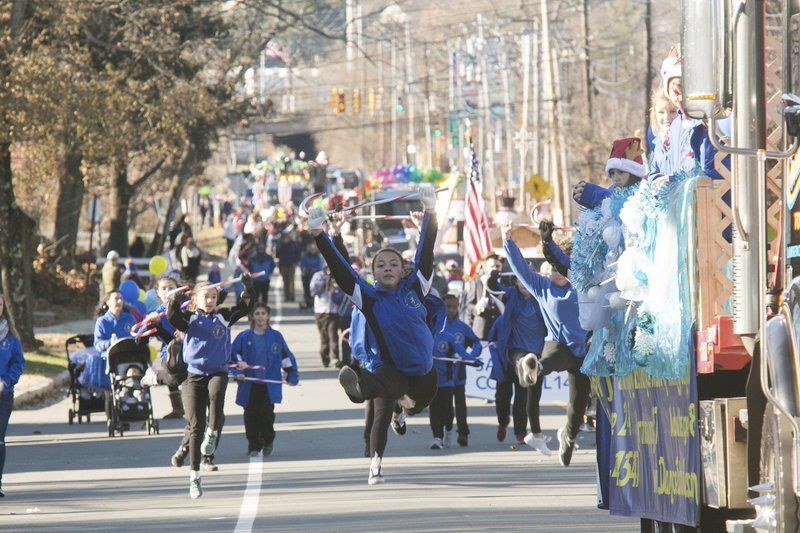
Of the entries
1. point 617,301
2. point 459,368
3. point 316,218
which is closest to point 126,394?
point 459,368

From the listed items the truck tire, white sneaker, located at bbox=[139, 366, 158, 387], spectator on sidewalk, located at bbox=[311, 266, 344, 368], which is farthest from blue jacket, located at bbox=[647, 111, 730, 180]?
spectator on sidewalk, located at bbox=[311, 266, 344, 368]

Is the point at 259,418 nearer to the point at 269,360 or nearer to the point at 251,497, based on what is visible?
the point at 269,360

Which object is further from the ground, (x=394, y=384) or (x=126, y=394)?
(x=394, y=384)

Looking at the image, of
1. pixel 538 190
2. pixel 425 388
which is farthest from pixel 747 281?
pixel 538 190

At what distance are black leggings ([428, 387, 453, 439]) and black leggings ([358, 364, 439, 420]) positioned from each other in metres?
4.26

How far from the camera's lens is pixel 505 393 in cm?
1766

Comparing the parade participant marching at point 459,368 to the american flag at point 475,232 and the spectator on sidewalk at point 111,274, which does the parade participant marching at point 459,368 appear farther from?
the spectator on sidewalk at point 111,274

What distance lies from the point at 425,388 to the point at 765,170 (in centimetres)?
623

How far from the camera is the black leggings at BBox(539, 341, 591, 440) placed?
1334cm

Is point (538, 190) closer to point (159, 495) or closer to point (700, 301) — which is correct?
point (159, 495)

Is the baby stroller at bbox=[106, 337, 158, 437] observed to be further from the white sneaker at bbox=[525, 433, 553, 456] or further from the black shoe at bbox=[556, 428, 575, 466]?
the black shoe at bbox=[556, 428, 575, 466]

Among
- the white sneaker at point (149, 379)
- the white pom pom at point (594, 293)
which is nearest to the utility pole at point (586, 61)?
the white sneaker at point (149, 379)

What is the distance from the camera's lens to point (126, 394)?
1920 centimetres

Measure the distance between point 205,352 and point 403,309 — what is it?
8.75 feet
